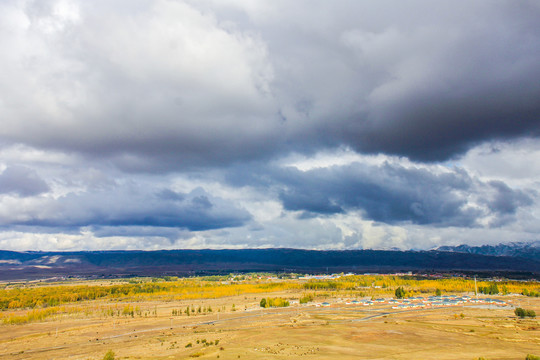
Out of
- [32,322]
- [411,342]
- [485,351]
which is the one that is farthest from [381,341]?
[32,322]

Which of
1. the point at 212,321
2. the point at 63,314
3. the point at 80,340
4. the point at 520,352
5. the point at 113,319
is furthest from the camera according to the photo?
Answer: the point at 63,314

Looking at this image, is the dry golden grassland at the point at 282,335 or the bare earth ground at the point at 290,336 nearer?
the bare earth ground at the point at 290,336

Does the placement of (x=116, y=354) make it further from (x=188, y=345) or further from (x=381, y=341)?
(x=381, y=341)

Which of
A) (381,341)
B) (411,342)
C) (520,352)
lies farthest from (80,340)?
(520,352)

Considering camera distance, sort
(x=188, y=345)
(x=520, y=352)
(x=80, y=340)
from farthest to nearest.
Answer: (x=80, y=340) → (x=188, y=345) → (x=520, y=352)

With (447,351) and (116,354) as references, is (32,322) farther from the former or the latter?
(447,351)

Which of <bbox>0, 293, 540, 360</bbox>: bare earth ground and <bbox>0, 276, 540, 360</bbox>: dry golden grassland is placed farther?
<bbox>0, 276, 540, 360</bbox>: dry golden grassland

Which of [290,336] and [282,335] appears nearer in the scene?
[290,336]

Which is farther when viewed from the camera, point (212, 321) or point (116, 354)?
point (212, 321)
